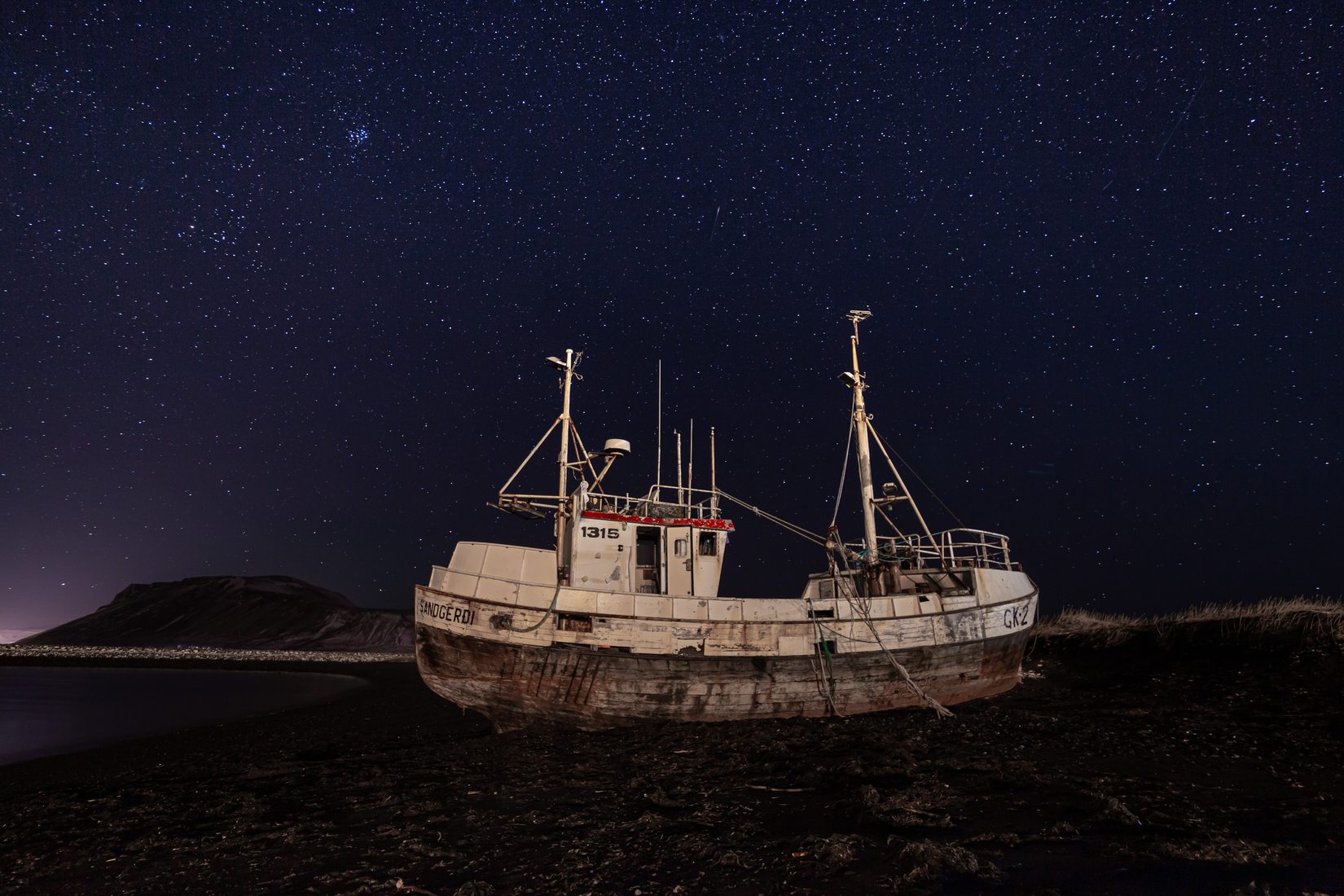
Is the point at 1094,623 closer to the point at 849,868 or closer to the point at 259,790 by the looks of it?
the point at 849,868

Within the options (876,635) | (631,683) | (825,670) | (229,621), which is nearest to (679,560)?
(631,683)

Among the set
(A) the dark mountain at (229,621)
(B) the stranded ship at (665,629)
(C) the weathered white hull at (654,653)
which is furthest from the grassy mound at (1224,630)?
(A) the dark mountain at (229,621)

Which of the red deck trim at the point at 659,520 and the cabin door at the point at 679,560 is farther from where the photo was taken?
the cabin door at the point at 679,560

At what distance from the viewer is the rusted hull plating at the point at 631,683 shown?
538 inches

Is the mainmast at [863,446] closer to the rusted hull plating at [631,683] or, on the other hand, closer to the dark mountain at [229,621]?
the rusted hull plating at [631,683]

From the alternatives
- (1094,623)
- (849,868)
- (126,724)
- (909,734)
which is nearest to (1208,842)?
(849,868)

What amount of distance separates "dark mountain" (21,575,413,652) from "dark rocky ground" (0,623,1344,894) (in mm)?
81070

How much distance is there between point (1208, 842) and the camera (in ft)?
17.5

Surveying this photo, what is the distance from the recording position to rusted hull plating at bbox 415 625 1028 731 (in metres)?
13.7

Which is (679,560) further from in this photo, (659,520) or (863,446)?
(863,446)

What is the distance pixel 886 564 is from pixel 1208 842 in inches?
547

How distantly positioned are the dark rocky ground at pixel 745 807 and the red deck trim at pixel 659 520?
569 cm

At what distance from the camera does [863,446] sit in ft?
67.5

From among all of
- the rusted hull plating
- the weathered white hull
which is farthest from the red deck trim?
the rusted hull plating
